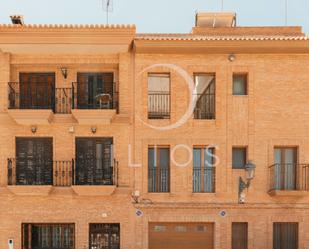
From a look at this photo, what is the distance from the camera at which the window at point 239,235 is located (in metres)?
16.5

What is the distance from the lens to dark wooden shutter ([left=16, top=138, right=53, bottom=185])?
1650cm

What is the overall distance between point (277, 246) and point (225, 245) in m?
1.94

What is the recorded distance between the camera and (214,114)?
16.7 m

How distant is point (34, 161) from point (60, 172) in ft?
3.43

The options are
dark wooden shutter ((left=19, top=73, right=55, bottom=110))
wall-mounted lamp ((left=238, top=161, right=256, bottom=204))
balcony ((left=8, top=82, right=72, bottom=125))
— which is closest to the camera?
wall-mounted lamp ((left=238, top=161, right=256, bottom=204))

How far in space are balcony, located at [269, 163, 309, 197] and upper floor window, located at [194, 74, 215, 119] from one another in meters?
3.04

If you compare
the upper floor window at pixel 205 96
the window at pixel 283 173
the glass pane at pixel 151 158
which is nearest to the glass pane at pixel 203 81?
the upper floor window at pixel 205 96

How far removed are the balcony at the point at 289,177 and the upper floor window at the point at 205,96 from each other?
9.96 feet

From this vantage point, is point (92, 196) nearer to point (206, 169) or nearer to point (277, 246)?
point (206, 169)

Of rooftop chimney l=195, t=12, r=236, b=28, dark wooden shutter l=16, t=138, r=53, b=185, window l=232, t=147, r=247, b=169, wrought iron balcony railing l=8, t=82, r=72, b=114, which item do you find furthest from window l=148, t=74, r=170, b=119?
rooftop chimney l=195, t=12, r=236, b=28

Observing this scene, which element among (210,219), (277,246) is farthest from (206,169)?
(277,246)

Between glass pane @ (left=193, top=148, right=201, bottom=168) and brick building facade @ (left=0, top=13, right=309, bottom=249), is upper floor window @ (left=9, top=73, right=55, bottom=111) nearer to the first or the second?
brick building facade @ (left=0, top=13, right=309, bottom=249)

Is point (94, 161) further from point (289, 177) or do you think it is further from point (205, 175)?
point (289, 177)

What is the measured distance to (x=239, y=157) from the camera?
55.2 ft
